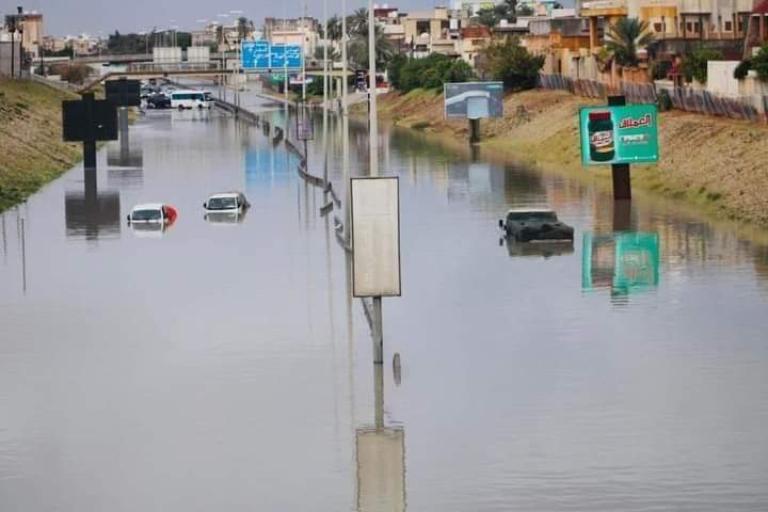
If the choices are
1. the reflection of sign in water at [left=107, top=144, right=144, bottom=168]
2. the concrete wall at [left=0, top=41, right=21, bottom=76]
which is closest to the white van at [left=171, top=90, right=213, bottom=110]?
the concrete wall at [left=0, top=41, right=21, bottom=76]

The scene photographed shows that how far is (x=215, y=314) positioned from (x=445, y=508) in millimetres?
17031

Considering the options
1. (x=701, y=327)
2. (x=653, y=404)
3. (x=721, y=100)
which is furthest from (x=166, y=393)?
(x=721, y=100)

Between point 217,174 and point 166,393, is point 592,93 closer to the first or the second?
point 217,174

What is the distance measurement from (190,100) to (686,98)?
10257 cm

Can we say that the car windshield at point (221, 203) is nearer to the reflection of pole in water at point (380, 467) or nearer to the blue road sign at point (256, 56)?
the reflection of pole in water at point (380, 467)

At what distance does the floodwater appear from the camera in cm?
2631

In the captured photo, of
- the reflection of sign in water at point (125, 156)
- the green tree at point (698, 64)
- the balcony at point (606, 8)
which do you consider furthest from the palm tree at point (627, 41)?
the reflection of sign in water at point (125, 156)

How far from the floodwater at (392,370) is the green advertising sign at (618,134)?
10.3 feet

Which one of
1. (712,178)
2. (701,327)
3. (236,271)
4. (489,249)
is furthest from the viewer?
(712,178)

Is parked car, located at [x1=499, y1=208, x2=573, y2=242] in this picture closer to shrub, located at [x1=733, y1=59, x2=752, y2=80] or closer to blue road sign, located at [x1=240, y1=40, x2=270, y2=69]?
shrub, located at [x1=733, y1=59, x2=752, y2=80]

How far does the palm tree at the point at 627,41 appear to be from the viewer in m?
103

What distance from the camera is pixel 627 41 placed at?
103062 mm

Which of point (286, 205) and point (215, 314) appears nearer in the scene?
point (215, 314)

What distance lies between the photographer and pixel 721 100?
256 feet
